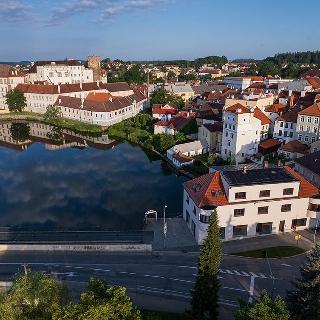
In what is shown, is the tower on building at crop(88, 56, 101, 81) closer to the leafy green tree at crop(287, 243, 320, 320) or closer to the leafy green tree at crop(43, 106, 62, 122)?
the leafy green tree at crop(43, 106, 62, 122)

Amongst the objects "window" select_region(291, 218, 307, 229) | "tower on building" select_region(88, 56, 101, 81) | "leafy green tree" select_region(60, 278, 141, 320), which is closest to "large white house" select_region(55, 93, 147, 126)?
"tower on building" select_region(88, 56, 101, 81)

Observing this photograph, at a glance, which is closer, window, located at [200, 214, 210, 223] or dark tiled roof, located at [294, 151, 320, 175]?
window, located at [200, 214, 210, 223]

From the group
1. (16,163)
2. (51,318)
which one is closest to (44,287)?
(51,318)

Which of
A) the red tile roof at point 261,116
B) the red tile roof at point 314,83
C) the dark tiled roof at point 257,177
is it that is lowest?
the dark tiled roof at point 257,177

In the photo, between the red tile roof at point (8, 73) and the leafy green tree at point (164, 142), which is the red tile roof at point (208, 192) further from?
the red tile roof at point (8, 73)

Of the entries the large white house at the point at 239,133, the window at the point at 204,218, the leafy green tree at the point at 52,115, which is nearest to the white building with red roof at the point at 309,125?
the large white house at the point at 239,133

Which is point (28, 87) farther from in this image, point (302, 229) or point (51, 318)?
point (51, 318)

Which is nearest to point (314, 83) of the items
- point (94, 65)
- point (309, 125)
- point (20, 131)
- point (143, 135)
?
point (309, 125)
